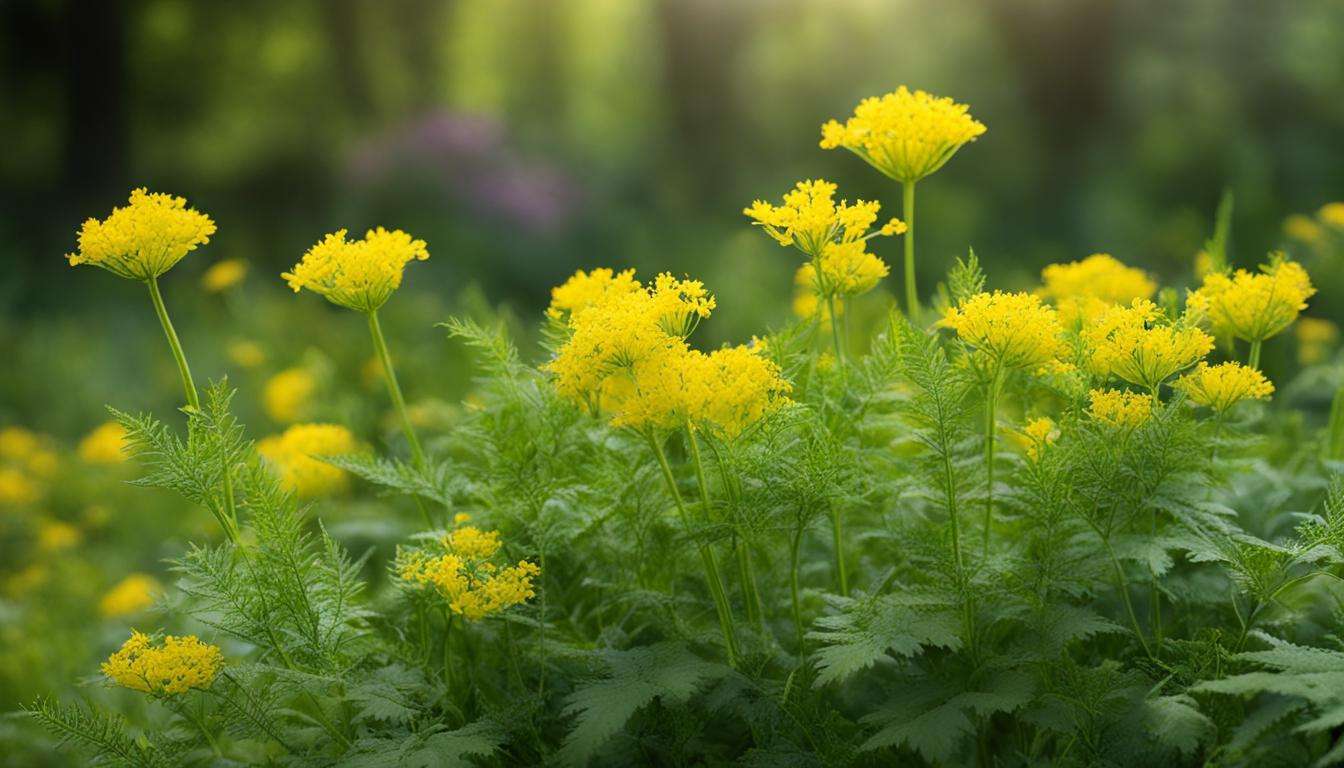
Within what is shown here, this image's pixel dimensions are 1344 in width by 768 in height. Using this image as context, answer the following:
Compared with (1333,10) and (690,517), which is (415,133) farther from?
(690,517)

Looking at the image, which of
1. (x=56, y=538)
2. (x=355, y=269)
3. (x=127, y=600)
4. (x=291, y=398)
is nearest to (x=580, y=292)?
(x=355, y=269)

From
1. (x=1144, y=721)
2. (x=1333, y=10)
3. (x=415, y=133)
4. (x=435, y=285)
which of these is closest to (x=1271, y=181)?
(x=1333, y=10)

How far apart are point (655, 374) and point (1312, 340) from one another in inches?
85.2

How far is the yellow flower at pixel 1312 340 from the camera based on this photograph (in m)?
2.75

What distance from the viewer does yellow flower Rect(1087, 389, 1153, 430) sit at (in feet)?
4.66

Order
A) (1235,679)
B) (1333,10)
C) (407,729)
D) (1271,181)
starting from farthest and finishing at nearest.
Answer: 1. (1333,10)
2. (1271,181)
3. (407,729)
4. (1235,679)

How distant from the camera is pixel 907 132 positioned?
158cm

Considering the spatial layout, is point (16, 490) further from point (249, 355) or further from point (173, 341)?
point (173, 341)

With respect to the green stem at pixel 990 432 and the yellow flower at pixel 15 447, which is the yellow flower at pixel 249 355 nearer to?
the yellow flower at pixel 15 447

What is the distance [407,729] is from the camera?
1514 mm

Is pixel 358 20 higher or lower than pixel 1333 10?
higher

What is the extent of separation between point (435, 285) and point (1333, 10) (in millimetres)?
4913

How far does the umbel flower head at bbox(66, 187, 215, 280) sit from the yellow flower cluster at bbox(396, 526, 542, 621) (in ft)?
1.57

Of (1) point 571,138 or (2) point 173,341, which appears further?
(1) point 571,138
